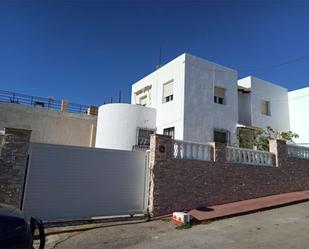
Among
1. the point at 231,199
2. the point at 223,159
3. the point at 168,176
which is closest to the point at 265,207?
the point at 231,199

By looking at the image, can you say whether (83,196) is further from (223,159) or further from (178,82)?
(178,82)

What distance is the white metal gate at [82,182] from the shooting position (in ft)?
27.6

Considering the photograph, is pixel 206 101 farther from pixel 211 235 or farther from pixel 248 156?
pixel 211 235

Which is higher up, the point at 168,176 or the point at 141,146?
the point at 141,146

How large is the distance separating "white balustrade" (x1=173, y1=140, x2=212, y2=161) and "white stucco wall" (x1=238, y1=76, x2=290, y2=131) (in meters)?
9.67

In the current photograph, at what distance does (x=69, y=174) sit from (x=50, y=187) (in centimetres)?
68

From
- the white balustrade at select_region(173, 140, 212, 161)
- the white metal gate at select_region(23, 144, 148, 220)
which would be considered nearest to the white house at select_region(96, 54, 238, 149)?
the white balustrade at select_region(173, 140, 212, 161)

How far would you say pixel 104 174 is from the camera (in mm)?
9508

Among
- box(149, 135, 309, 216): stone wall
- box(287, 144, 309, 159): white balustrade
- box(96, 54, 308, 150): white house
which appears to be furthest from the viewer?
box(96, 54, 308, 150): white house

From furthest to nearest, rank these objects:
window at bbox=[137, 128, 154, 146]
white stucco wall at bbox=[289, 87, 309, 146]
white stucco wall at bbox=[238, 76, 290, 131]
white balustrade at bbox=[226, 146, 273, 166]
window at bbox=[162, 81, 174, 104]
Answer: white stucco wall at bbox=[289, 87, 309, 146]
white stucco wall at bbox=[238, 76, 290, 131]
window at bbox=[162, 81, 174, 104]
window at bbox=[137, 128, 154, 146]
white balustrade at bbox=[226, 146, 273, 166]

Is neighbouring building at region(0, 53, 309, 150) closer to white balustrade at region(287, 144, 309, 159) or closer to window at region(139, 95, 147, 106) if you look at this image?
window at region(139, 95, 147, 106)

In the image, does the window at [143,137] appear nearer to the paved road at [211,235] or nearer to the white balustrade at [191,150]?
the white balustrade at [191,150]

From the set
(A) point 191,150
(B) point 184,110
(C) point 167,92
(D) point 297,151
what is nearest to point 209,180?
(A) point 191,150

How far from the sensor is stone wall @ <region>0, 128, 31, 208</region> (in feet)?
25.4
